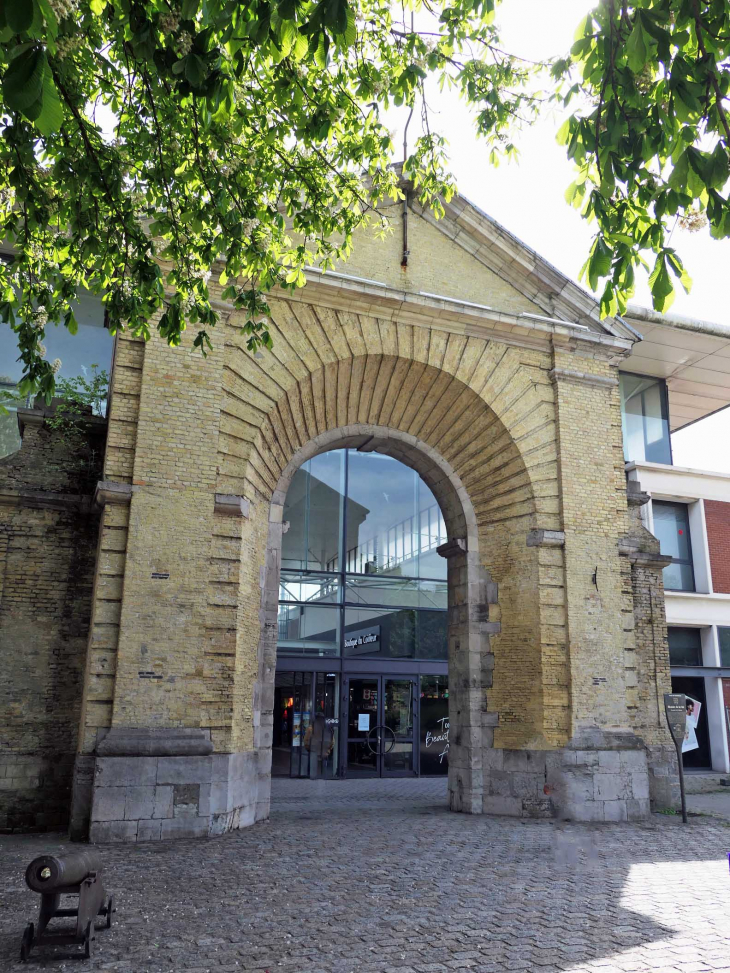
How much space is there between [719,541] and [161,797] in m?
18.0

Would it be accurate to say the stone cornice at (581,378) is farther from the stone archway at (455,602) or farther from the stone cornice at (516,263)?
the stone archway at (455,602)

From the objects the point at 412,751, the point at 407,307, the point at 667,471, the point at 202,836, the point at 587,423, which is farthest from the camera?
the point at 667,471

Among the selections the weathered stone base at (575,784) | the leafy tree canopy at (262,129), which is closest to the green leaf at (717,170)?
the leafy tree canopy at (262,129)

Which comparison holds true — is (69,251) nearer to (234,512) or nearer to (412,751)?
(234,512)

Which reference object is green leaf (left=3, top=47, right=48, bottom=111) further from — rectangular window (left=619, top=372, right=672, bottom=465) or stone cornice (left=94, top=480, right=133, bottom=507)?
rectangular window (left=619, top=372, right=672, bottom=465)

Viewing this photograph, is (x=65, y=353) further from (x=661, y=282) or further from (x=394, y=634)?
(x=661, y=282)

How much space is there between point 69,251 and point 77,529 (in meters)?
4.92

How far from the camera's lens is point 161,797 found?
958 centimetres

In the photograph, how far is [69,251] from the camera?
7.75 metres

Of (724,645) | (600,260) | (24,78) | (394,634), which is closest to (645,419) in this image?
(724,645)

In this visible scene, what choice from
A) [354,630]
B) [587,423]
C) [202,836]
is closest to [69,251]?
[202,836]

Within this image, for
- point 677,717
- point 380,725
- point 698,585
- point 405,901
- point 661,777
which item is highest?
point 698,585

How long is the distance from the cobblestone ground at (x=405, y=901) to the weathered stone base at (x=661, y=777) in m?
2.43

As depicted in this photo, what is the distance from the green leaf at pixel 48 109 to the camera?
3314 millimetres
